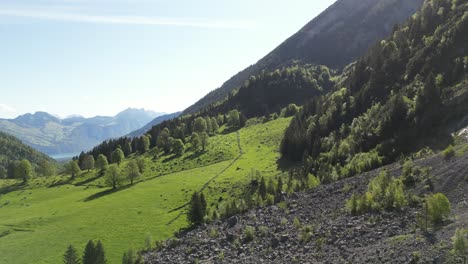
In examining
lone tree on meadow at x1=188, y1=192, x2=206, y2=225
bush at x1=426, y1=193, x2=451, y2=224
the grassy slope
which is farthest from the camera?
the grassy slope

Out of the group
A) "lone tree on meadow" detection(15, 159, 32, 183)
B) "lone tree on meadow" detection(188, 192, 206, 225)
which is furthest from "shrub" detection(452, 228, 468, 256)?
"lone tree on meadow" detection(15, 159, 32, 183)

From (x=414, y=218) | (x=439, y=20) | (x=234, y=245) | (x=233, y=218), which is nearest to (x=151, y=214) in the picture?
(x=233, y=218)

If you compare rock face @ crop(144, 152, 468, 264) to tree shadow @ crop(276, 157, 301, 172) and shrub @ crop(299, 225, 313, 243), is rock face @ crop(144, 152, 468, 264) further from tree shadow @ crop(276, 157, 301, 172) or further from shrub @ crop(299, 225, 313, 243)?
tree shadow @ crop(276, 157, 301, 172)

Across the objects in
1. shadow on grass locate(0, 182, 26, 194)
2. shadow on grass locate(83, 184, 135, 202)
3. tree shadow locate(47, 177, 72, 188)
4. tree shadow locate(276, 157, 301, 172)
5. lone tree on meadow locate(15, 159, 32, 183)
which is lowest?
tree shadow locate(276, 157, 301, 172)

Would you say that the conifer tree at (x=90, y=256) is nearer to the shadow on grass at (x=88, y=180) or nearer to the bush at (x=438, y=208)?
the bush at (x=438, y=208)

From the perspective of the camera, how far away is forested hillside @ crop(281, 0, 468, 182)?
8056cm

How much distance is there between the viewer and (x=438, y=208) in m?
41.1

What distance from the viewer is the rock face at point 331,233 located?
130 ft

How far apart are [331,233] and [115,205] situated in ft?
276

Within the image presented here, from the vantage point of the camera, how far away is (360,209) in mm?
55000

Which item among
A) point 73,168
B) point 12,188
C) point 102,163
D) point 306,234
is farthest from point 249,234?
point 12,188

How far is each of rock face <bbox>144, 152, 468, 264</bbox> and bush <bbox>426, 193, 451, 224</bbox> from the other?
3.68ft

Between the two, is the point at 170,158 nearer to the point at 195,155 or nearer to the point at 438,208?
the point at 195,155

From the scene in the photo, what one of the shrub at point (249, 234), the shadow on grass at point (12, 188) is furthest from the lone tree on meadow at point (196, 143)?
the shrub at point (249, 234)
